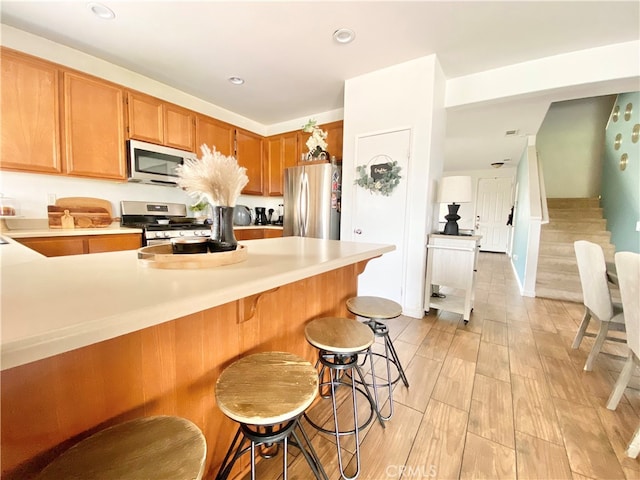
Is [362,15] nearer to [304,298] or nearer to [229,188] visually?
[229,188]

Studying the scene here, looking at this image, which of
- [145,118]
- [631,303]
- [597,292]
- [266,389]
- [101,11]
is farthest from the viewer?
[145,118]

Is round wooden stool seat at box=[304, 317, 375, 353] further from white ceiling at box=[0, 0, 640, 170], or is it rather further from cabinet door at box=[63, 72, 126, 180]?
cabinet door at box=[63, 72, 126, 180]

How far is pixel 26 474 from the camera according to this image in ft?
1.83

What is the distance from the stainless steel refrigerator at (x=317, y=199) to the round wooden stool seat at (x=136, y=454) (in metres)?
2.67

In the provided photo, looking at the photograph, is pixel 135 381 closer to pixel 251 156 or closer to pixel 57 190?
pixel 57 190

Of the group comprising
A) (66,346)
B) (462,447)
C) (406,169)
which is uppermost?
(406,169)

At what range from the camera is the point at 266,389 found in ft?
2.57

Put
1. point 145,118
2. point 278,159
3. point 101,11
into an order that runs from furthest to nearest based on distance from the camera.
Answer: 1. point 278,159
2. point 145,118
3. point 101,11

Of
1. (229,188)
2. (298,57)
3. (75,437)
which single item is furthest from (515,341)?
(298,57)

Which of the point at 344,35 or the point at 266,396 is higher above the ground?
the point at 344,35

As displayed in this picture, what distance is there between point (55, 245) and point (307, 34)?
2.73 m

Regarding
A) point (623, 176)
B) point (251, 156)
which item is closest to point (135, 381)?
point (251, 156)

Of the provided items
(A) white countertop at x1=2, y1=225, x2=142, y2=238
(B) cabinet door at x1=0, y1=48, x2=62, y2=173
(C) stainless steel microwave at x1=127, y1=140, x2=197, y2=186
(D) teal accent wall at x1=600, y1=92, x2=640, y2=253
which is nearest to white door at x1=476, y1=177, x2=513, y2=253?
(D) teal accent wall at x1=600, y1=92, x2=640, y2=253

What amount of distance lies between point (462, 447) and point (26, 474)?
61.0 inches
